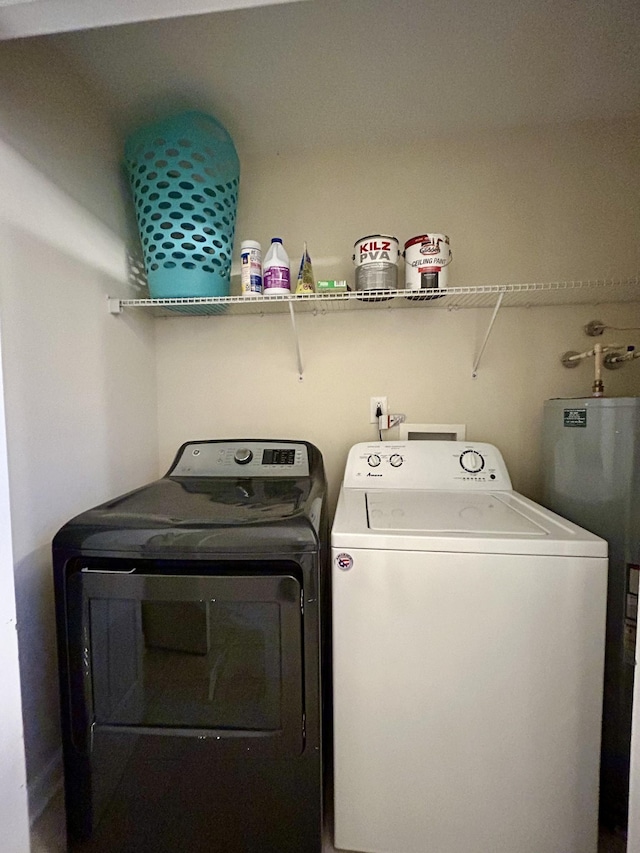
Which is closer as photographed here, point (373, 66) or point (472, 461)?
point (373, 66)

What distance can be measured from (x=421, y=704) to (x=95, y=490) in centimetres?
119

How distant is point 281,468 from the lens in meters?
1.39

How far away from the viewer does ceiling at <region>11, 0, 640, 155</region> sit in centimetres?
108

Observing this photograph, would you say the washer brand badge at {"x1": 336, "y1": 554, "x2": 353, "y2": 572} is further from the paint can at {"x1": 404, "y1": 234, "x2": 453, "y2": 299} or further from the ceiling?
the ceiling

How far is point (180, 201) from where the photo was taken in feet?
4.15

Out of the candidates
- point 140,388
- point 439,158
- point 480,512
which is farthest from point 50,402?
point 439,158

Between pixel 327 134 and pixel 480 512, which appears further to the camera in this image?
pixel 327 134

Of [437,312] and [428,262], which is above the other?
[428,262]

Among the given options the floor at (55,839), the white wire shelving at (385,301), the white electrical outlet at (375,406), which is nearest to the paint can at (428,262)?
the white wire shelving at (385,301)

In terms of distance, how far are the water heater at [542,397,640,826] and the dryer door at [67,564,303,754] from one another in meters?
0.90

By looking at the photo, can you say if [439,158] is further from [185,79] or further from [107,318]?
[107,318]

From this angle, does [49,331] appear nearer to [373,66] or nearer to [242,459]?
[242,459]

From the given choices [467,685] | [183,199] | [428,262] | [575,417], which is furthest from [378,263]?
[467,685]

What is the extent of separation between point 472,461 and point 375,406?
462mm
